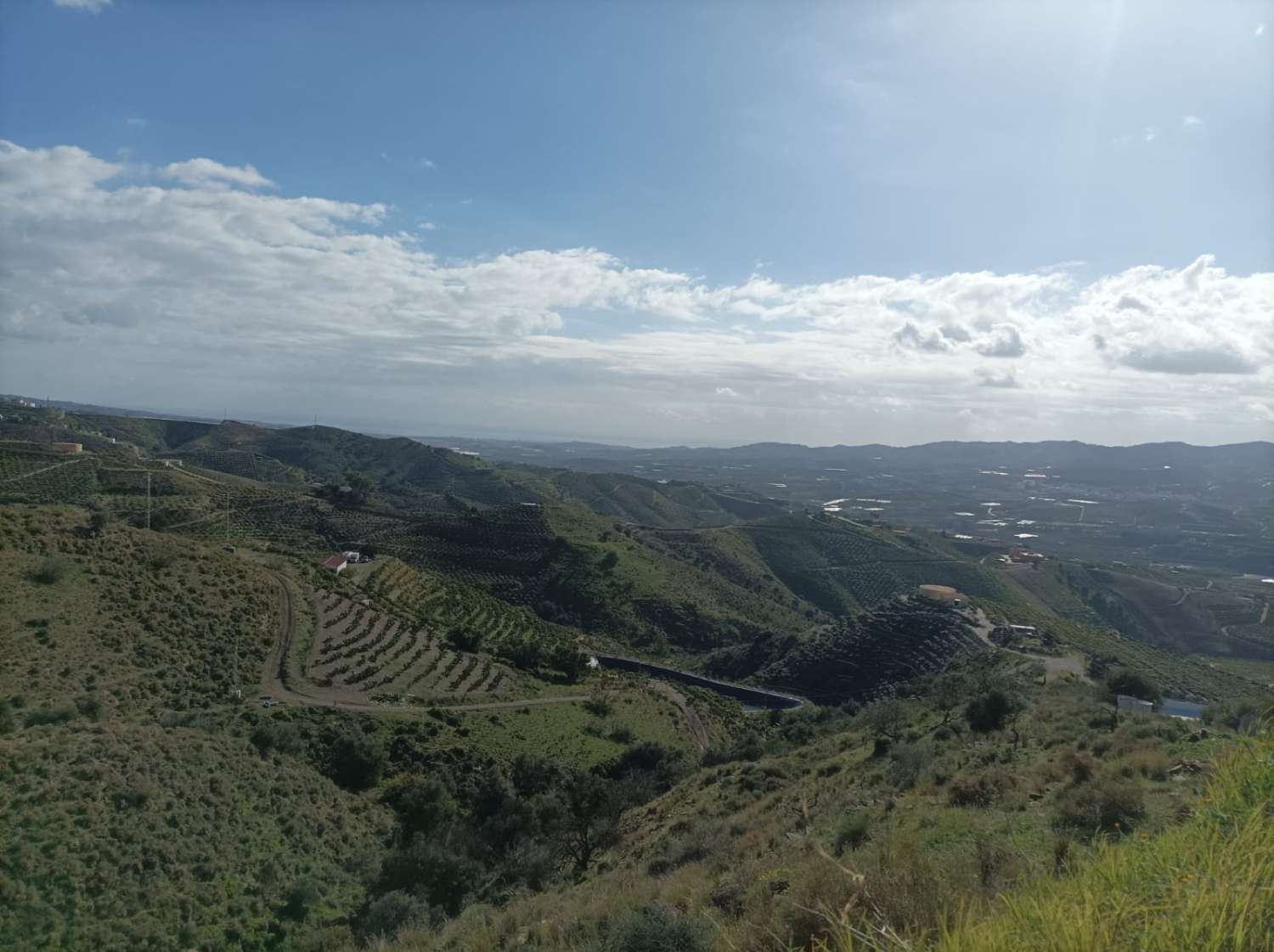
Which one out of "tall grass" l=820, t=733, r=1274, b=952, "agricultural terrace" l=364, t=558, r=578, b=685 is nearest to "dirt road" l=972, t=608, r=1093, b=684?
"agricultural terrace" l=364, t=558, r=578, b=685

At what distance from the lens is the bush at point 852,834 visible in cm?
950

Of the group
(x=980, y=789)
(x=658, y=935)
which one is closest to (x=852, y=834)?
(x=980, y=789)

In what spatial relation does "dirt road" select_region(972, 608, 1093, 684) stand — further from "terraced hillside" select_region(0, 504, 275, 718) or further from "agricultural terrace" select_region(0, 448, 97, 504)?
"agricultural terrace" select_region(0, 448, 97, 504)

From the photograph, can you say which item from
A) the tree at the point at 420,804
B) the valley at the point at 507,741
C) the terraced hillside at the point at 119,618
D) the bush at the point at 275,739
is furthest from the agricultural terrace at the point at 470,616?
the tree at the point at 420,804

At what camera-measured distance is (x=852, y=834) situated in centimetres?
980

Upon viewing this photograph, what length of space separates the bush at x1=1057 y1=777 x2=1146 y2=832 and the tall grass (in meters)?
4.91

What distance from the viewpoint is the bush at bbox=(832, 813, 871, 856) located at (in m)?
9.50

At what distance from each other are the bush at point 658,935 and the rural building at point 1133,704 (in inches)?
773

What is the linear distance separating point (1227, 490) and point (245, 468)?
240 meters

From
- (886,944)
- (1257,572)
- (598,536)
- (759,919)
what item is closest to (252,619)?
(759,919)

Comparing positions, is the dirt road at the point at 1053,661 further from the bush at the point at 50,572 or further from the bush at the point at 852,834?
the bush at the point at 50,572

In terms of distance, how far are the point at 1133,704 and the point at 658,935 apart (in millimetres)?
21815

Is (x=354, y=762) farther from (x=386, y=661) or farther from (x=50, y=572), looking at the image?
(x=50, y=572)

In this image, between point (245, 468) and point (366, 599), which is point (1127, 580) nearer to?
point (366, 599)
